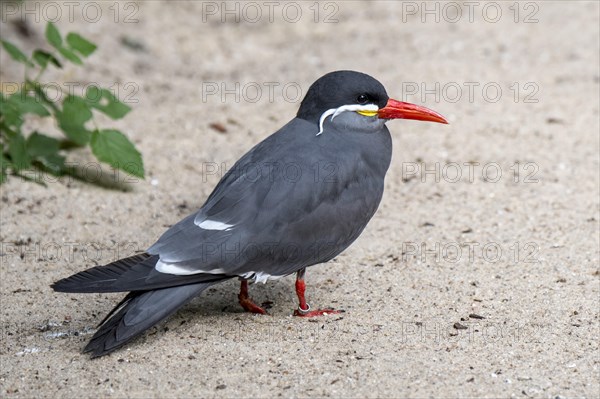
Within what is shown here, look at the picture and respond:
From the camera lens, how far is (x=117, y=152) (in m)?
5.38

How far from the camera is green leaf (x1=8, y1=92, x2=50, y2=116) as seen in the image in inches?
211

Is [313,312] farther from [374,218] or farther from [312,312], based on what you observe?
[374,218]

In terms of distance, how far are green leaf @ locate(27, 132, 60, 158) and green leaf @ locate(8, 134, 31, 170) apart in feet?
0.40

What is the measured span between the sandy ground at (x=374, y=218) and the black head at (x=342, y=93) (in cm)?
91

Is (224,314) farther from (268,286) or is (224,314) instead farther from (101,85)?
(101,85)

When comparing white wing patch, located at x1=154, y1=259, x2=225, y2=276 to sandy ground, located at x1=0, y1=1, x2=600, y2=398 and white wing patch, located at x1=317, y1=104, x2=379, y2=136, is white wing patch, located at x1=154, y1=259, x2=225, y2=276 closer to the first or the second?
sandy ground, located at x1=0, y1=1, x2=600, y2=398

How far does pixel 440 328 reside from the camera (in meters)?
4.12

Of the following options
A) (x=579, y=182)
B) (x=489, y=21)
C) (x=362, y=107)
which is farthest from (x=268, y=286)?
(x=489, y=21)

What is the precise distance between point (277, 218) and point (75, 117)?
1933 mm
